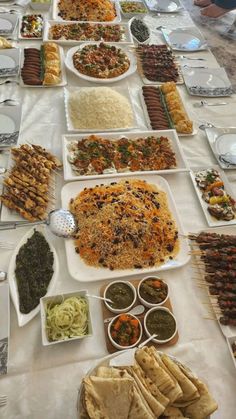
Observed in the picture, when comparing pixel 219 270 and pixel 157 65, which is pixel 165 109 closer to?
pixel 157 65

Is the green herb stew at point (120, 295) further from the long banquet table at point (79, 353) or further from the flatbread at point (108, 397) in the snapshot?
the flatbread at point (108, 397)

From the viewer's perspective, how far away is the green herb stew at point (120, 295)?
75.8 inches

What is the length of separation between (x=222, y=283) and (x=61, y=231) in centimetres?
102

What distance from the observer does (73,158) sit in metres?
2.59

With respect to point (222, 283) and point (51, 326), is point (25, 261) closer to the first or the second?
point (51, 326)

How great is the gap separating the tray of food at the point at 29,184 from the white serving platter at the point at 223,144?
1.25 m

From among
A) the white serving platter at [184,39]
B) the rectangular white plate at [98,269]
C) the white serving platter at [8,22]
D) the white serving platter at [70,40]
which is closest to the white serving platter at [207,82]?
the white serving platter at [184,39]

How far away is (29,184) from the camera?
239 cm

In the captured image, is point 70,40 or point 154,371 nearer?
point 154,371

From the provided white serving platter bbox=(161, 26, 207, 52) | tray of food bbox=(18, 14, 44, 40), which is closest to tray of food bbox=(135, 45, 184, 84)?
white serving platter bbox=(161, 26, 207, 52)

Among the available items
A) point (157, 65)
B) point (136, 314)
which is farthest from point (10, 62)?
point (136, 314)

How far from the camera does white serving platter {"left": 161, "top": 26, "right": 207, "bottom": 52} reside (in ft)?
12.4

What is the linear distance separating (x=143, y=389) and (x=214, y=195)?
4.89 ft

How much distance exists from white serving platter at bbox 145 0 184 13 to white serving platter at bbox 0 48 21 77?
181 cm
